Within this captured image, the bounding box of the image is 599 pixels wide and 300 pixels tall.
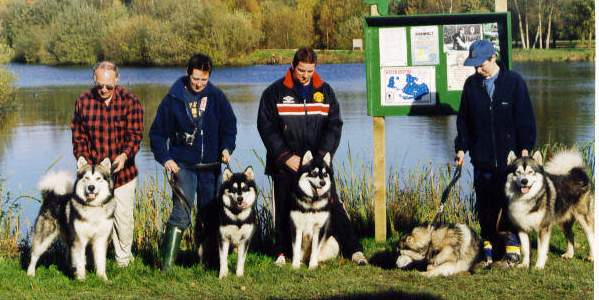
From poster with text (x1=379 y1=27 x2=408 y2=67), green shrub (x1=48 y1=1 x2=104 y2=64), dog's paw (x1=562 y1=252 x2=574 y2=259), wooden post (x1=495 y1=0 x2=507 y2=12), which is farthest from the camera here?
green shrub (x1=48 y1=1 x2=104 y2=64)

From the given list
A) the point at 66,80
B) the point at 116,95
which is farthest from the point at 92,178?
the point at 66,80

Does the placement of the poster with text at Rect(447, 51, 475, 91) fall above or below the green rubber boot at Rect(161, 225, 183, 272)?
above

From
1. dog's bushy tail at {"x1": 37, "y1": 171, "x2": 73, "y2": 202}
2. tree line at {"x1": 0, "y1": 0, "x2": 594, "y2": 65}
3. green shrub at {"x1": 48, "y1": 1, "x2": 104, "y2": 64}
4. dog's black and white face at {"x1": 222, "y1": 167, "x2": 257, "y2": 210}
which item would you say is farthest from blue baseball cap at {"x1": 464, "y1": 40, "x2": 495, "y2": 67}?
green shrub at {"x1": 48, "y1": 1, "x2": 104, "y2": 64}

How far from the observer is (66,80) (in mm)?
34156

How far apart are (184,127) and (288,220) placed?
1.12 m

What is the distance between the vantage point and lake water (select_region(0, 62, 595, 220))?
506 inches

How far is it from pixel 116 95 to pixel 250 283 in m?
1.72

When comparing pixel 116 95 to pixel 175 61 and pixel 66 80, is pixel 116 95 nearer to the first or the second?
pixel 66 80

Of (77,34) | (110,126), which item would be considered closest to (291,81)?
(110,126)

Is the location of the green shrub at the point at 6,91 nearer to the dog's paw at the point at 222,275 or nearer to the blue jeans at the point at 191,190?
the blue jeans at the point at 191,190

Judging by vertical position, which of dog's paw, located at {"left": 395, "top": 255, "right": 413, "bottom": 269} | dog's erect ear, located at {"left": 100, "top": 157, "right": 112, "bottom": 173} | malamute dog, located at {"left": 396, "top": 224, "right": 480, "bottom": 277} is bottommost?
dog's paw, located at {"left": 395, "top": 255, "right": 413, "bottom": 269}

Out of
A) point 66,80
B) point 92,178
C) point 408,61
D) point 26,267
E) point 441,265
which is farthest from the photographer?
point 66,80

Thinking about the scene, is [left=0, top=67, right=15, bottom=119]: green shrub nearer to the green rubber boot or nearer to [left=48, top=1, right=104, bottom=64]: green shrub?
the green rubber boot

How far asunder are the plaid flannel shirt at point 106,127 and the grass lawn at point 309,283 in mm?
810
